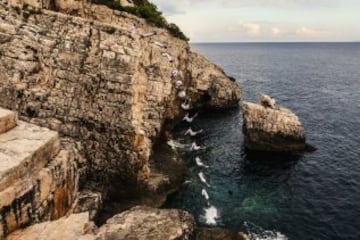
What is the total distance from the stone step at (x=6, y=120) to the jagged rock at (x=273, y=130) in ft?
146

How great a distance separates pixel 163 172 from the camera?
43750 millimetres

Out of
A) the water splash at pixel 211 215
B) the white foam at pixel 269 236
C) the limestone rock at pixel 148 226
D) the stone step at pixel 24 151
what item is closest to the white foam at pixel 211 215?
the water splash at pixel 211 215

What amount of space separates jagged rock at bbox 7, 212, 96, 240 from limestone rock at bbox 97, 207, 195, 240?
925 millimetres

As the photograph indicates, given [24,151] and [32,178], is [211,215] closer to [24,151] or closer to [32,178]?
[32,178]

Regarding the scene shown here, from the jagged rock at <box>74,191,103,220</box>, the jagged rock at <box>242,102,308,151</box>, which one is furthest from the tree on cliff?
the jagged rock at <box>74,191,103,220</box>

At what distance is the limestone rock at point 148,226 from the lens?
15.6m

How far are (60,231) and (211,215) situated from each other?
2658cm

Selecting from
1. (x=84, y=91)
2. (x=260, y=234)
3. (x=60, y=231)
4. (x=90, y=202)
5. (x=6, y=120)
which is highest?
(x=6, y=120)

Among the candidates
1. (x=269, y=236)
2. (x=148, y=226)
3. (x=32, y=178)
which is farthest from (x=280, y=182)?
(x=32, y=178)

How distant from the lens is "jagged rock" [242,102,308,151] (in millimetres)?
55344

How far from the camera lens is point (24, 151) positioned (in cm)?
1393

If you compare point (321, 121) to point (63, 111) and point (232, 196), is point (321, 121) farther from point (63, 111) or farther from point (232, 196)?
point (63, 111)

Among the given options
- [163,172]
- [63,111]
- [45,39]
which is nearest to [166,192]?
[163,172]

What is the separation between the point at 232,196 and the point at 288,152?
17.8 meters
